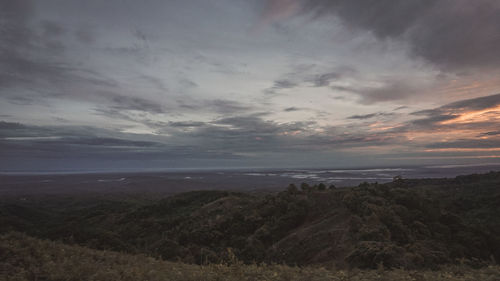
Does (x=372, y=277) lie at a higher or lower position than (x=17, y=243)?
lower

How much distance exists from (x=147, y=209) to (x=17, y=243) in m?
39.1

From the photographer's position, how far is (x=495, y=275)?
34.7 ft

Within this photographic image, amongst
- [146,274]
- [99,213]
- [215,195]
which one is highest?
[146,274]

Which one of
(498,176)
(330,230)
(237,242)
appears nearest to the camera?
(330,230)

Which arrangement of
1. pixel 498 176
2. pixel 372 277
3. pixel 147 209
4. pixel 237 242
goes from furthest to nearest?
1. pixel 498 176
2. pixel 147 209
3. pixel 237 242
4. pixel 372 277

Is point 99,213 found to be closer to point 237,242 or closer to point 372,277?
point 237,242

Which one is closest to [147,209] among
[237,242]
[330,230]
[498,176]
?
[237,242]

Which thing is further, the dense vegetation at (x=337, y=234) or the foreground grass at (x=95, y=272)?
the dense vegetation at (x=337, y=234)

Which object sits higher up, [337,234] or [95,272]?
[95,272]

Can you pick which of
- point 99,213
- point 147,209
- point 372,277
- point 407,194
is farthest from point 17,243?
point 99,213

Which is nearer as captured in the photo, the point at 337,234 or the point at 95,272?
the point at 95,272

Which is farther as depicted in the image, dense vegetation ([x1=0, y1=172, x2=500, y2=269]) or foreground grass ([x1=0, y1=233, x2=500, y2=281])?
dense vegetation ([x1=0, y1=172, x2=500, y2=269])

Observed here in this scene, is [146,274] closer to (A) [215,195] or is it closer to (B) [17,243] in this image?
(B) [17,243]

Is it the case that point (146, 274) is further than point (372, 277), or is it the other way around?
point (372, 277)
